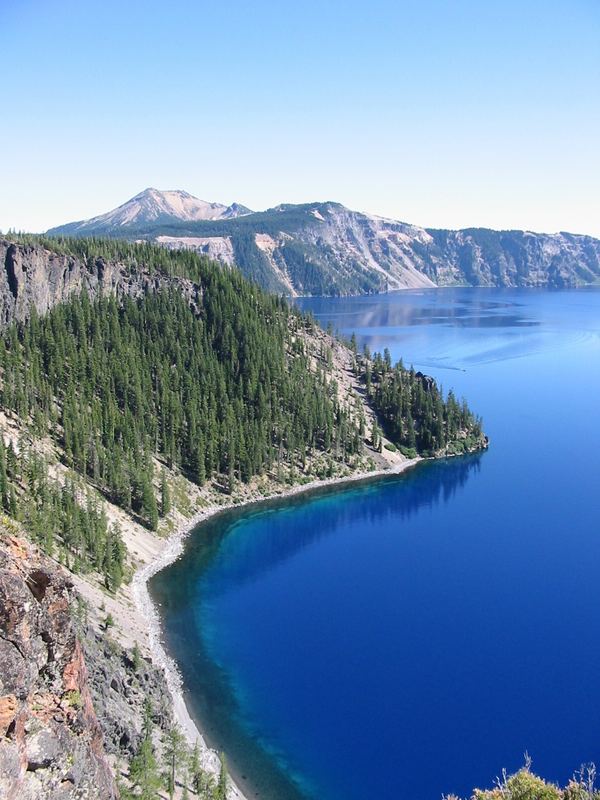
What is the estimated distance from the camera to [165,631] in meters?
82.8

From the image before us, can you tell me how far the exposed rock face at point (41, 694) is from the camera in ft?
78.4

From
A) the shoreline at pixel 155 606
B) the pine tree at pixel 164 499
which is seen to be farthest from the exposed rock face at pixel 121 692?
the pine tree at pixel 164 499

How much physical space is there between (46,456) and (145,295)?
8219 centimetres

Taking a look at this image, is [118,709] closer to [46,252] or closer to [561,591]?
[561,591]

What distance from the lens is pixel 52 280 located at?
528 ft

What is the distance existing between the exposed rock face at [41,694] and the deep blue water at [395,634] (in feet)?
125

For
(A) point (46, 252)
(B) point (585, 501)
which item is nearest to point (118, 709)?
(B) point (585, 501)

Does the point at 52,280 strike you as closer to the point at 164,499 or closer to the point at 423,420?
the point at 164,499

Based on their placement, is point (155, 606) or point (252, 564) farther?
point (252, 564)

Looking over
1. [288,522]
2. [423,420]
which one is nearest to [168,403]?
[288,522]

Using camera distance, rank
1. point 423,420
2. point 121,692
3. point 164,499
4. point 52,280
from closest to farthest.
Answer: point 121,692, point 164,499, point 52,280, point 423,420

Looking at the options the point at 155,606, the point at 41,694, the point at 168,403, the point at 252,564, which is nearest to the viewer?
the point at 41,694

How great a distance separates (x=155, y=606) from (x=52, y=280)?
10147cm

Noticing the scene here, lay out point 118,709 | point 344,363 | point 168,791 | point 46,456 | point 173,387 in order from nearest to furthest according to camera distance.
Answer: point 168,791 → point 118,709 → point 46,456 → point 173,387 → point 344,363
